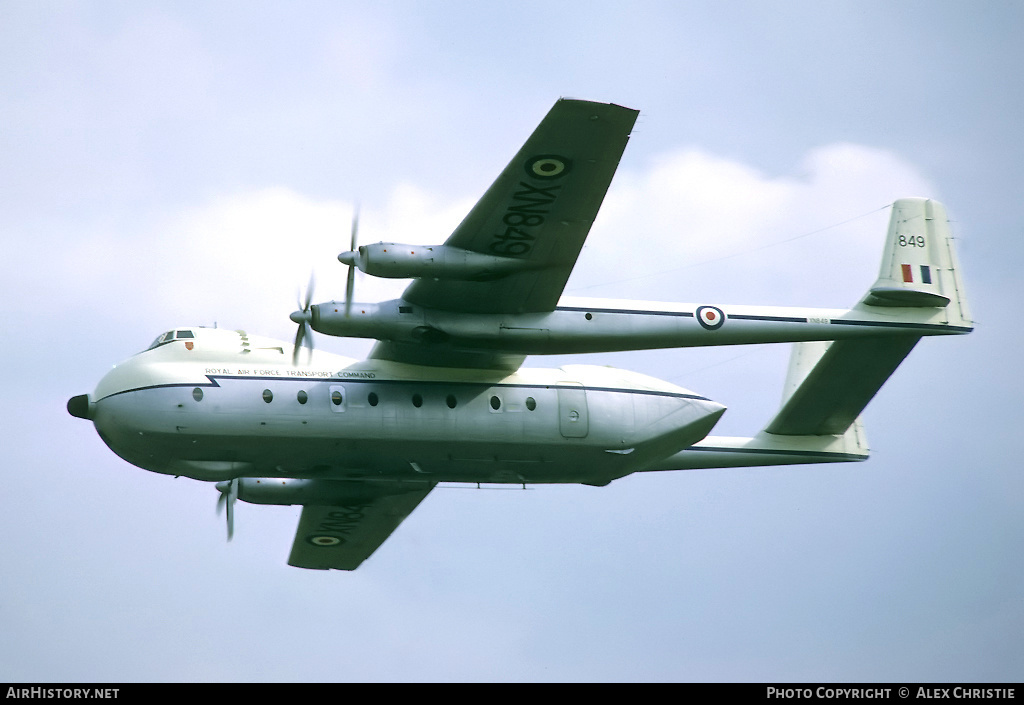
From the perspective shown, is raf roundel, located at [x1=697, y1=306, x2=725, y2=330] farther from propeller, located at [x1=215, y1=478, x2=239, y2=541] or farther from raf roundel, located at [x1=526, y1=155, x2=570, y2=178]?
propeller, located at [x1=215, y1=478, x2=239, y2=541]

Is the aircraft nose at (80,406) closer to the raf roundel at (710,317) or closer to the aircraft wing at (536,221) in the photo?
the aircraft wing at (536,221)

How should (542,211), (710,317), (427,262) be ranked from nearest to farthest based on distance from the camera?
(427,262), (542,211), (710,317)

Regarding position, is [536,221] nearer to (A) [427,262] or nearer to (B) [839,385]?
(A) [427,262]

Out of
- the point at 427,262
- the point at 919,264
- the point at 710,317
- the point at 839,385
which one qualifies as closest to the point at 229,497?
the point at 427,262

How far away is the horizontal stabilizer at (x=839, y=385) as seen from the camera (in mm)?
29234

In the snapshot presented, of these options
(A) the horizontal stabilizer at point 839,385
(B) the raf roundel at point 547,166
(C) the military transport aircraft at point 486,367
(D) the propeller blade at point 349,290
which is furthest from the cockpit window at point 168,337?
(A) the horizontal stabilizer at point 839,385

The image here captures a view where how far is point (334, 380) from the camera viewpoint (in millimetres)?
27188

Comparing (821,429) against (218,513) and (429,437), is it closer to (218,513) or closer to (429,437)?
(429,437)

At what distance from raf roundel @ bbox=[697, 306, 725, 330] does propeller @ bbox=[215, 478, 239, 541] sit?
948 cm

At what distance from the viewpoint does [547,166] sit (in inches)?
969

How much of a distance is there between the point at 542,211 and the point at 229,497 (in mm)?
8947

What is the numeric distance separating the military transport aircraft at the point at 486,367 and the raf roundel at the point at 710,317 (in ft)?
0.09
